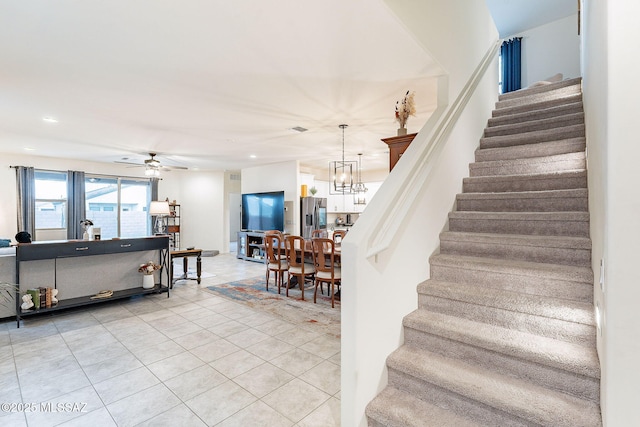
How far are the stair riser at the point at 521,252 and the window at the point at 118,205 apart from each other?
8.37 m

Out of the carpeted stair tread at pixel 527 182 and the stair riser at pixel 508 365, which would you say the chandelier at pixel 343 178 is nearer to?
the carpeted stair tread at pixel 527 182

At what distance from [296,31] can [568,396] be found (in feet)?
9.04

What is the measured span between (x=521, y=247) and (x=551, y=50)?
5962 mm

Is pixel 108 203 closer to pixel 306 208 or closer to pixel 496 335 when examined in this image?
pixel 306 208

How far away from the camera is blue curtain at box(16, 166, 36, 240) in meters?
6.70

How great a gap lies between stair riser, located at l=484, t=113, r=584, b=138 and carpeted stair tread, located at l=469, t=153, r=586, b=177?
0.66 m

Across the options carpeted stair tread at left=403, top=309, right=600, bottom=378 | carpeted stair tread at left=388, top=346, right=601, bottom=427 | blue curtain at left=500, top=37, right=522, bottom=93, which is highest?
blue curtain at left=500, top=37, right=522, bottom=93

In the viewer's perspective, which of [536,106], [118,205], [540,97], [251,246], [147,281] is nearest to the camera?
[536,106]

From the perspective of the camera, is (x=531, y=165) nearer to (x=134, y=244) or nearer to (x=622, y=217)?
(x=622, y=217)

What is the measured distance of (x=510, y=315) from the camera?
183 cm

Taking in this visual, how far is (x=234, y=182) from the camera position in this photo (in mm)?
10336

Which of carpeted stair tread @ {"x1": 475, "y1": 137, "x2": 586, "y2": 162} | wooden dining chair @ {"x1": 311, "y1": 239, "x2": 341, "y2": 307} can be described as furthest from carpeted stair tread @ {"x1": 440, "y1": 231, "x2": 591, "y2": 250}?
wooden dining chair @ {"x1": 311, "y1": 239, "x2": 341, "y2": 307}

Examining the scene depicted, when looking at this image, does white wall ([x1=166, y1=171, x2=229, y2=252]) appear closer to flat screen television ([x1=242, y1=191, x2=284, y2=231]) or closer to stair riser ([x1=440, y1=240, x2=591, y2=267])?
flat screen television ([x1=242, y1=191, x2=284, y2=231])

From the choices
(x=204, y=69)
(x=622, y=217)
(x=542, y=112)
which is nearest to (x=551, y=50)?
(x=542, y=112)
